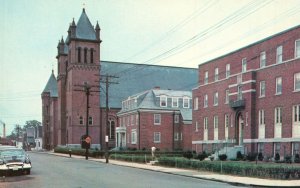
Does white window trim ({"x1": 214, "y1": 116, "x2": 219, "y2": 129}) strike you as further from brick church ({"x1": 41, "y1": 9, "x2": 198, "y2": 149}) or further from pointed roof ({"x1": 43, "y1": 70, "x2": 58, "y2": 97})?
pointed roof ({"x1": 43, "y1": 70, "x2": 58, "y2": 97})

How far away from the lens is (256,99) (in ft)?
150

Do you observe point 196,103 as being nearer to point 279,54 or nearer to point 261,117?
point 261,117

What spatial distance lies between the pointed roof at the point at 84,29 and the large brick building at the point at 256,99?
35.2 meters

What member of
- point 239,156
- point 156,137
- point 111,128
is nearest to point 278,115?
point 239,156

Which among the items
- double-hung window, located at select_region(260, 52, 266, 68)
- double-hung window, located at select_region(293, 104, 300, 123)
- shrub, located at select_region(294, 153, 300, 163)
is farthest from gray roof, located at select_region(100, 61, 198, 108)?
shrub, located at select_region(294, 153, 300, 163)

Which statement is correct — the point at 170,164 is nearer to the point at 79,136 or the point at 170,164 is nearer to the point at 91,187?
the point at 91,187

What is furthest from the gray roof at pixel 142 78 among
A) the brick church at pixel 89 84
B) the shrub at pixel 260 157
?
the shrub at pixel 260 157

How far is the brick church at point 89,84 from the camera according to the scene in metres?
84.5

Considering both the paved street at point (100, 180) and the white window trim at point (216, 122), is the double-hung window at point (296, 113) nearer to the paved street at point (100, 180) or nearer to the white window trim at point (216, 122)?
the white window trim at point (216, 122)

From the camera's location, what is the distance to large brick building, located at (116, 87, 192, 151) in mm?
70062

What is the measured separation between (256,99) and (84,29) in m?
49.2

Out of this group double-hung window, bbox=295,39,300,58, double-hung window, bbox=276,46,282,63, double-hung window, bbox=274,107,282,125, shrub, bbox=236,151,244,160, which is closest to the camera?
double-hung window, bbox=295,39,300,58

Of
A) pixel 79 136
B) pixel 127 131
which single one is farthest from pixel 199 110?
pixel 79 136

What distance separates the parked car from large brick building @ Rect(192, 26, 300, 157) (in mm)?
24052
